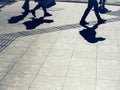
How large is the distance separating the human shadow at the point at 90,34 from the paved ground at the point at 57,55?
0.08m

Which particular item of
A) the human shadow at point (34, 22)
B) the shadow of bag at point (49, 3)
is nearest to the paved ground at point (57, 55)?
the human shadow at point (34, 22)

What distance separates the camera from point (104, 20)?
11.4 m

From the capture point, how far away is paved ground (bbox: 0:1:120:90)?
6719 millimetres

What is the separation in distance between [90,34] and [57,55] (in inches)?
91.5

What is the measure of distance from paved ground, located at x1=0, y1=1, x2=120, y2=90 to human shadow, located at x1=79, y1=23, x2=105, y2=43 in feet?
0.26

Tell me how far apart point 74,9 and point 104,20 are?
105 inches

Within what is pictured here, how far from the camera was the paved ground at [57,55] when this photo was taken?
6719 mm

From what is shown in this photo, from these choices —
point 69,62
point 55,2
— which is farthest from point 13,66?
point 55,2

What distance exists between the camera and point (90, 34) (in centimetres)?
1008

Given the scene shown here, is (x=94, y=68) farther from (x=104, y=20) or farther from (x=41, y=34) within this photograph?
(x=104, y=20)

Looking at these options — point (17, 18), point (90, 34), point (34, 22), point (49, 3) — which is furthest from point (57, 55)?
point (49, 3)

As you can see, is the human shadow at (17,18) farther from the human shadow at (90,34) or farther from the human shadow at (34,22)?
the human shadow at (90,34)

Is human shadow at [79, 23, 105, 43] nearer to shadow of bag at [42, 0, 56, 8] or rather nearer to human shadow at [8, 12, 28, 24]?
human shadow at [8, 12, 28, 24]

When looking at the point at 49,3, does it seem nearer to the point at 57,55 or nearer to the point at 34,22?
the point at 34,22
